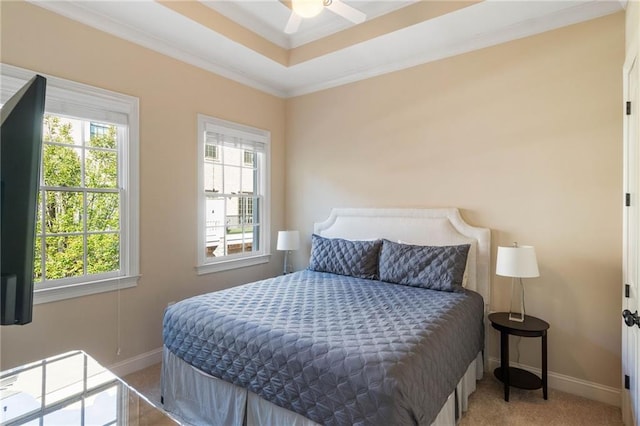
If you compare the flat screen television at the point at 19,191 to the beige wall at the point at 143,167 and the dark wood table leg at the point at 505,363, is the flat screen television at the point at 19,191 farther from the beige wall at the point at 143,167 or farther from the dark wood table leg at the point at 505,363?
the dark wood table leg at the point at 505,363

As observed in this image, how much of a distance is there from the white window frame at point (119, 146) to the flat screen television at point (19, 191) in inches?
85.1

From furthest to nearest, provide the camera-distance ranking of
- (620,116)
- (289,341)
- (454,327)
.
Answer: (620,116)
(454,327)
(289,341)

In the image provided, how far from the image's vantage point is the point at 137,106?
287 cm

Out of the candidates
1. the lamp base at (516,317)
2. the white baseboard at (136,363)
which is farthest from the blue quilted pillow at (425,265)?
the white baseboard at (136,363)

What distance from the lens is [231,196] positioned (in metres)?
3.82

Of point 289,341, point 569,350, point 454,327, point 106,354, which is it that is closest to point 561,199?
point 569,350

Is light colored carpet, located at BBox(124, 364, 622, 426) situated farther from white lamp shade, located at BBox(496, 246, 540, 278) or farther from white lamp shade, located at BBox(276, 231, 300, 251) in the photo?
white lamp shade, located at BBox(276, 231, 300, 251)

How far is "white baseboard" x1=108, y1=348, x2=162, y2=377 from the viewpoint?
277 cm

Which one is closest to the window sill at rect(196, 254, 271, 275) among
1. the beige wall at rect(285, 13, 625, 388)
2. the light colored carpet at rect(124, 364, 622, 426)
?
the light colored carpet at rect(124, 364, 622, 426)

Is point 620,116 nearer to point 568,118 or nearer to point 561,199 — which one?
point 568,118

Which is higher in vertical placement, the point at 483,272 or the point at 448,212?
the point at 448,212

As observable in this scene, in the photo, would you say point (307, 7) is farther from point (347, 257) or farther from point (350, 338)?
point (347, 257)

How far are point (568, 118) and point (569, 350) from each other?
1.83 m

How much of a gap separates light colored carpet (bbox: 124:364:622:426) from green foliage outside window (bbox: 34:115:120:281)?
1.09 meters
